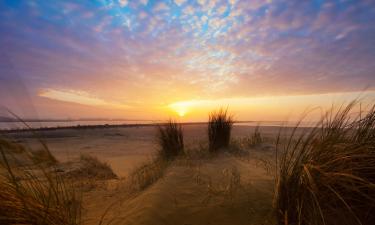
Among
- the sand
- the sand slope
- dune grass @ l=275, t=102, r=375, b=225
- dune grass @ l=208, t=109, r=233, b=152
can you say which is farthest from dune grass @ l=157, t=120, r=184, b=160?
dune grass @ l=275, t=102, r=375, b=225

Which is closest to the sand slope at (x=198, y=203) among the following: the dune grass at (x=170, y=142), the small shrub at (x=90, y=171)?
the small shrub at (x=90, y=171)

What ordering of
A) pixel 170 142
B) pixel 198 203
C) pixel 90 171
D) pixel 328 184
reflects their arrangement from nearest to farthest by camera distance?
pixel 328 184
pixel 198 203
pixel 90 171
pixel 170 142

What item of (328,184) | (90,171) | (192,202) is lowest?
(90,171)

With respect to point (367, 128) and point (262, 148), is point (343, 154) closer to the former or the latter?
point (367, 128)

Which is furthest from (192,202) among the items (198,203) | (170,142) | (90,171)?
(90,171)

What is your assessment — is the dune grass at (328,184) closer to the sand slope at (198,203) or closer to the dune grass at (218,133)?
the sand slope at (198,203)

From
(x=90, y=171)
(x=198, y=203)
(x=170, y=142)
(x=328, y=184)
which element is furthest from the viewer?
(x=170, y=142)

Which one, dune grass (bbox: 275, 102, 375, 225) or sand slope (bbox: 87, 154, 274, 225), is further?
sand slope (bbox: 87, 154, 274, 225)

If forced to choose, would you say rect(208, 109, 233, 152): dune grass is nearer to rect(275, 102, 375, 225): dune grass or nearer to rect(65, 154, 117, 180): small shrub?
rect(65, 154, 117, 180): small shrub

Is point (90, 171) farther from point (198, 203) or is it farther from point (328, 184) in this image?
point (328, 184)

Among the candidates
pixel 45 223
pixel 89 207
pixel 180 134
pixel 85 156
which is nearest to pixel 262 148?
pixel 180 134

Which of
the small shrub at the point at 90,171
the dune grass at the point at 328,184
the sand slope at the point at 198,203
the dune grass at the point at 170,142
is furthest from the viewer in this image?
the dune grass at the point at 170,142

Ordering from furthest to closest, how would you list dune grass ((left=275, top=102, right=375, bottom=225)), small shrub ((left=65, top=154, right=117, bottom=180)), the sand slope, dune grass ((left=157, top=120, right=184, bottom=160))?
dune grass ((left=157, top=120, right=184, bottom=160)) → small shrub ((left=65, top=154, right=117, bottom=180)) → the sand slope → dune grass ((left=275, top=102, right=375, bottom=225))

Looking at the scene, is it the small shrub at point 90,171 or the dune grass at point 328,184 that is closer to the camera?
the dune grass at point 328,184
